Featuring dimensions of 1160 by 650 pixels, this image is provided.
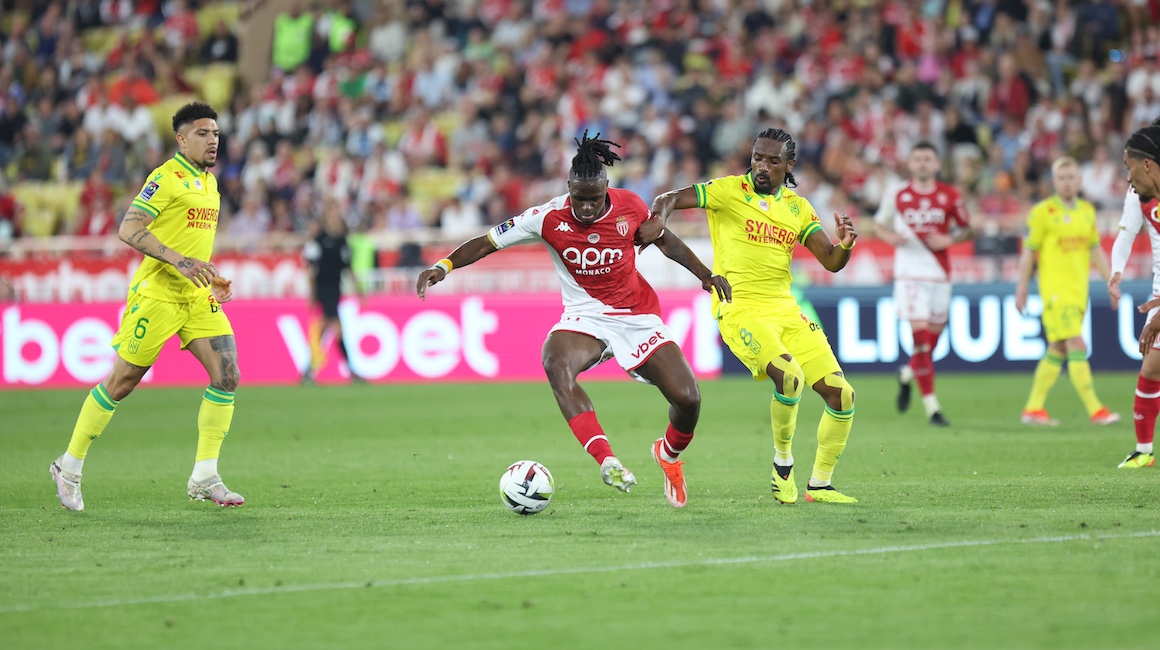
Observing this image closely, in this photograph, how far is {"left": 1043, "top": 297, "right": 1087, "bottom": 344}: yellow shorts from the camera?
43.8ft


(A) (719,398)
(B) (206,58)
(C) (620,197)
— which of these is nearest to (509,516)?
(C) (620,197)

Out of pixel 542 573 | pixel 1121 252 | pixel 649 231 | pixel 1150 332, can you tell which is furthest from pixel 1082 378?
pixel 542 573

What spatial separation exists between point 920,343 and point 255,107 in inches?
610

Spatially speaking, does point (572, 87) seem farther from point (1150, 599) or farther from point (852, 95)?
point (1150, 599)

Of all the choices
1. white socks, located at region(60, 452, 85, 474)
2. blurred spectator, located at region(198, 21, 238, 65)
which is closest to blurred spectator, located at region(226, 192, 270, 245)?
blurred spectator, located at region(198, 21, 238, 65)

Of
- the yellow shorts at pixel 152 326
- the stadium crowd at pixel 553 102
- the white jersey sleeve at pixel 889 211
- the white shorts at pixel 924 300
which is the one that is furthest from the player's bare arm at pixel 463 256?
the stadium crowd at pixel 553 102

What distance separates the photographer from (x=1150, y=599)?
5.54 metres

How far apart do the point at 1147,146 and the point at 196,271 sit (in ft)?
19.1

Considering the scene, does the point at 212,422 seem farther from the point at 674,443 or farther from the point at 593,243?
the point at 674,443

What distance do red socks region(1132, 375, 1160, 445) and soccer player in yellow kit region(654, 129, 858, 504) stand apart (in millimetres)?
2462

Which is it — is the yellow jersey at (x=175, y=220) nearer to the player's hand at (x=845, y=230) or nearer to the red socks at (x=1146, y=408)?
the player's hand at (x=845, y=230)

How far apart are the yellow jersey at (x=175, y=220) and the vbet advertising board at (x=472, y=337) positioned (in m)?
10.3

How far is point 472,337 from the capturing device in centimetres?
1962

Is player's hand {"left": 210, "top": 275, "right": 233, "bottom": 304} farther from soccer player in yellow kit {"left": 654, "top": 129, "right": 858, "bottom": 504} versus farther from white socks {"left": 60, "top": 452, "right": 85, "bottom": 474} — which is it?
soccer player in yellow kit {"left": 654, "top": 129, "right": 858, "bottom": 504}
